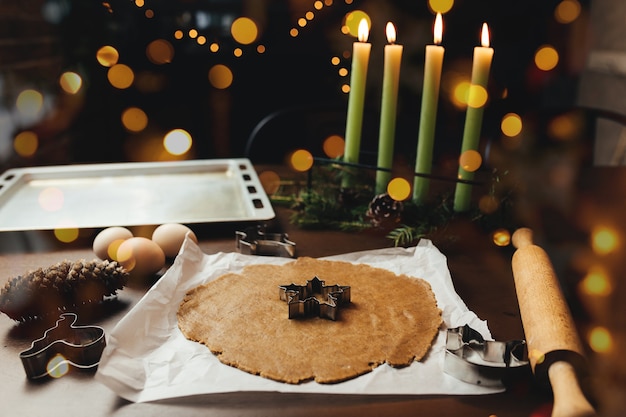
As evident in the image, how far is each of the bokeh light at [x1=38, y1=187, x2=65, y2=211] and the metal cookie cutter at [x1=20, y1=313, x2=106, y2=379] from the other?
50cm

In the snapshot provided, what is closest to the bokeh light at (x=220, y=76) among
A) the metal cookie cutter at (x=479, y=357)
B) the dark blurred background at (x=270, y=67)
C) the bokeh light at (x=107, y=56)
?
the dark blurred background at (x=270, y=67)

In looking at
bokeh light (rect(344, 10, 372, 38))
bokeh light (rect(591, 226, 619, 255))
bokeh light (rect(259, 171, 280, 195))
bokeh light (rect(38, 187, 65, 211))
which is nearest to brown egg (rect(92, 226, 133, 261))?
bokeh light (rect(38, 187, 65, 211))

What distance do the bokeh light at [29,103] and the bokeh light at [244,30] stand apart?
3.01ft

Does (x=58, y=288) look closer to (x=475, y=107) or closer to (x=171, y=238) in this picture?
(x=171, y=238)

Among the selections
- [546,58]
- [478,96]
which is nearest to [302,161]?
[478,96]

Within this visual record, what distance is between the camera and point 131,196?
1.16 metres

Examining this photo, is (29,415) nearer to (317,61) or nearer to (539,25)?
(317,61)

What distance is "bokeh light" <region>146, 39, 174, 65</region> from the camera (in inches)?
92.6

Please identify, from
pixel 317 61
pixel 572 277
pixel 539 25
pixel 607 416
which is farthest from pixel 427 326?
pixel 539 25

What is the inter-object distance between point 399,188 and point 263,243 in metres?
0.32

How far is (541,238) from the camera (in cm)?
98

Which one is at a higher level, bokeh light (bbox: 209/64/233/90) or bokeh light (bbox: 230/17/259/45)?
bokeh light (bbox: 230/17/259/45)

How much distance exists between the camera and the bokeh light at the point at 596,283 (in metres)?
0.81

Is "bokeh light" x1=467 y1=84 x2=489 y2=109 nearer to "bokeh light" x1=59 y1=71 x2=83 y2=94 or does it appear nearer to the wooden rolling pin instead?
the wooden rolling pin
